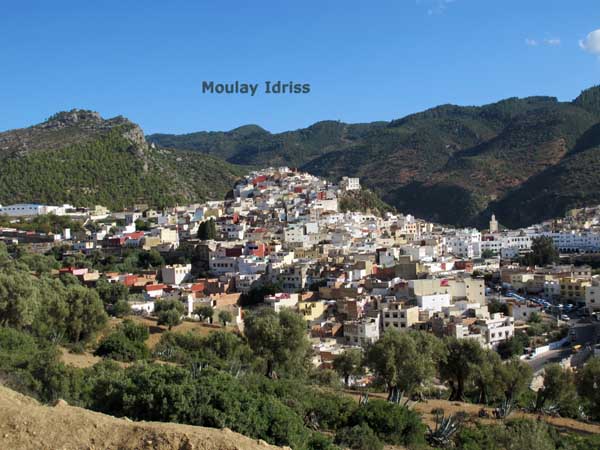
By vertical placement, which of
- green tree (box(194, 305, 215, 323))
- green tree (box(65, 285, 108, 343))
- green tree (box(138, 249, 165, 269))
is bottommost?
green tree (box(194, 305, 215, 323))

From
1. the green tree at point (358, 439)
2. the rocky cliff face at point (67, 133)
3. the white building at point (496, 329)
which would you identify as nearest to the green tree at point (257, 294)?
the white building at point (496, 329)

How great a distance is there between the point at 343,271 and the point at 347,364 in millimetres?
15753

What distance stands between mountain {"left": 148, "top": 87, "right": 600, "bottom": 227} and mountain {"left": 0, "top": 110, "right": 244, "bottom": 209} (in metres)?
31.8

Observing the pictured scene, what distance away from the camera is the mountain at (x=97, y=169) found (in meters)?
68.1

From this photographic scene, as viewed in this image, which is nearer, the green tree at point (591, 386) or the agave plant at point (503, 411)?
the agave plant at point (503, 411)

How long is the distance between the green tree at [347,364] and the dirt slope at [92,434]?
13.3 metres

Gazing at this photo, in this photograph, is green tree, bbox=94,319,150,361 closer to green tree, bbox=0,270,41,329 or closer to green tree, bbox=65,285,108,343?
green tree, bbox=65,285,108,343

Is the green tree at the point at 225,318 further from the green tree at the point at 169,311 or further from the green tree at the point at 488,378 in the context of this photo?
the green tree at the point at 488,378

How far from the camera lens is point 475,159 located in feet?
379

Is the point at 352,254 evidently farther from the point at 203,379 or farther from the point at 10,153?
the point at 10,153

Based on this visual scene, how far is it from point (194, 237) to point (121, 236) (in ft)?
15.4

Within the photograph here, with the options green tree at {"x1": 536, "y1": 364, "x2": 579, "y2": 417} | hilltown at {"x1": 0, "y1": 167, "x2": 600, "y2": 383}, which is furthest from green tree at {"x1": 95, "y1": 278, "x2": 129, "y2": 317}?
green tree at {"x1": 536, "y1": 364, "x2": 579, "y2": 417}

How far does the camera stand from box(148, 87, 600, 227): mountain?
305ft

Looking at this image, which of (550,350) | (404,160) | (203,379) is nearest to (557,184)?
(404,160)
